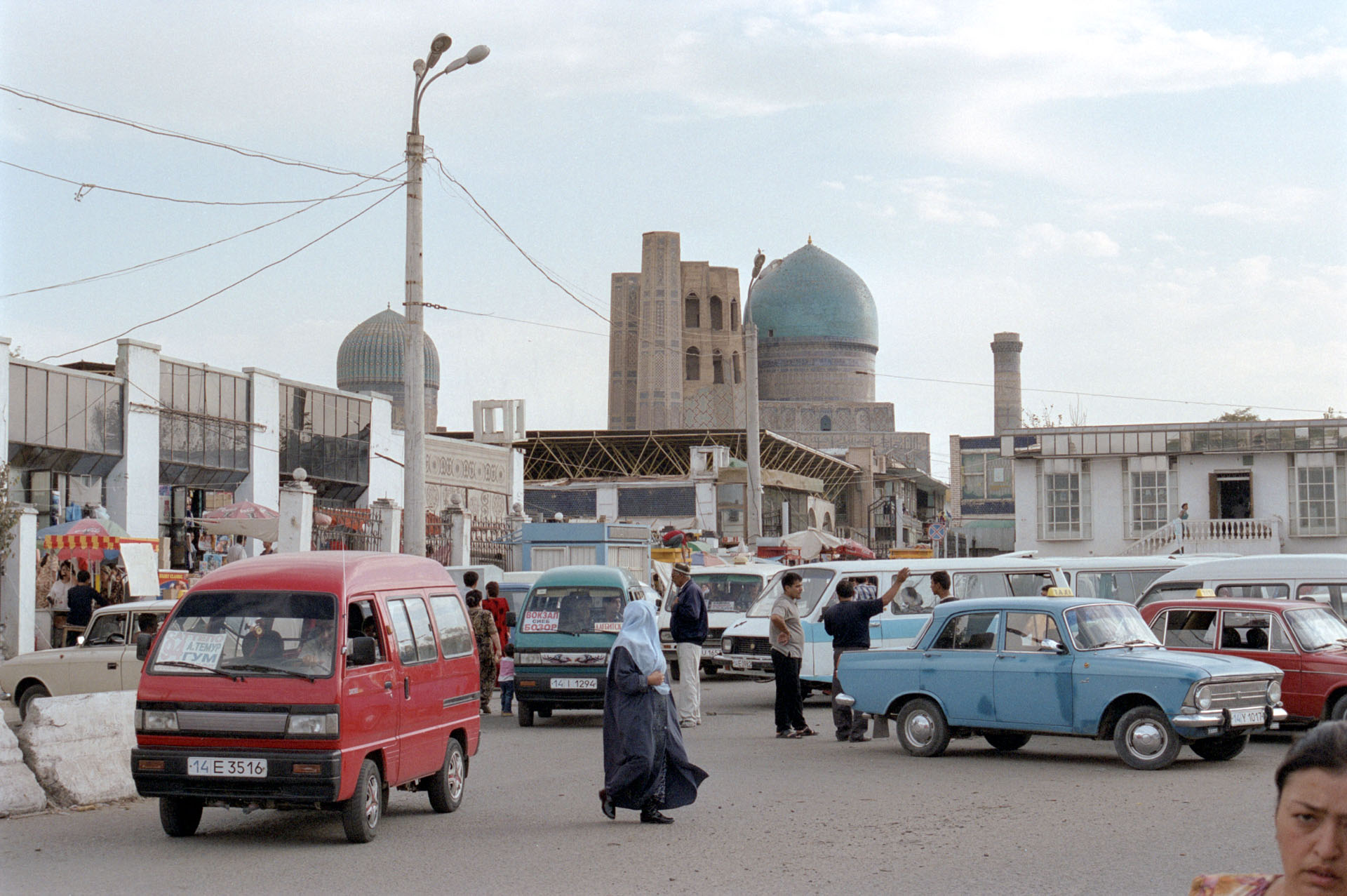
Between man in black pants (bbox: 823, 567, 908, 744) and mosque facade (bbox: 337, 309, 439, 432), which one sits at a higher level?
mosque facade (bbox: 337, 309, 439, 432)

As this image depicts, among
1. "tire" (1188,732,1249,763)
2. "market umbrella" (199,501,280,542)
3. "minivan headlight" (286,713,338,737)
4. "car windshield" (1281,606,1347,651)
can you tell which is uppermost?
"market umbrella" (199,501,280,542)

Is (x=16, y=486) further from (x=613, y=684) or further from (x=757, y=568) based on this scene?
(x=613, y=684)

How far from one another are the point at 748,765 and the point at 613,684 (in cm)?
342

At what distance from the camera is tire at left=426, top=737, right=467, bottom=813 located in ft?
34.3

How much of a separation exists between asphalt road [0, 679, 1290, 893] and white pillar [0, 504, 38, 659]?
13.2m

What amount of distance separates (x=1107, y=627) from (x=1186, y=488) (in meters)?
34.0

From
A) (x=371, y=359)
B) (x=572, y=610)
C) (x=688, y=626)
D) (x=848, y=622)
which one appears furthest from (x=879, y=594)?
(x=371, y=359)

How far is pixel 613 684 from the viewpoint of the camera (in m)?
10.2

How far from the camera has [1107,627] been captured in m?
13.1

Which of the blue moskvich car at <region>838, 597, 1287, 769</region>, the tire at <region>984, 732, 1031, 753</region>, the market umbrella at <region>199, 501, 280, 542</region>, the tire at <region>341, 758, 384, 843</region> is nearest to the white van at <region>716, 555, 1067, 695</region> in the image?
the tire at <region>984, 732, 1031, 753</region>

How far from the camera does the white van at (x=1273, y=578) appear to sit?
16219 mm

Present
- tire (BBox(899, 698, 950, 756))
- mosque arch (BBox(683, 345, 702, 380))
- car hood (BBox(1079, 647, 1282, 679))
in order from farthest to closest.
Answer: mosque arch (BBox(683, 345, 702, 380)) → tire (BBox(899, 698, 950, 756)) → car hood (BBox(1079, 647, 1282, 679))

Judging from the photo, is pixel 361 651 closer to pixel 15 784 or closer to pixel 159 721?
pixel 159 721

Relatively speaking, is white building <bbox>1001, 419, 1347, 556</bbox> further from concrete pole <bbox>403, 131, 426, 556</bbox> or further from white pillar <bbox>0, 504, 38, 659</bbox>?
white pillar <bbox>0, 504, 38, 659</bbox>
